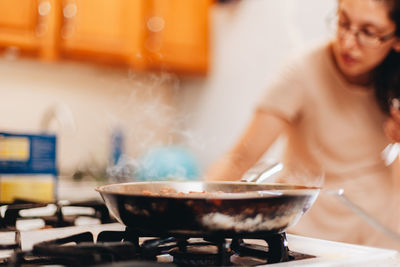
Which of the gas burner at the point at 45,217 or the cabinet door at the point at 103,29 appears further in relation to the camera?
the cabinet door at the point at 103,29

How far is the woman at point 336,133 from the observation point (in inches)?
59.6

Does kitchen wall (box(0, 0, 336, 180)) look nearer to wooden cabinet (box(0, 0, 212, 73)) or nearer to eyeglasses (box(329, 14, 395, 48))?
wooden cabinet (box(0, 0, 212, 73))

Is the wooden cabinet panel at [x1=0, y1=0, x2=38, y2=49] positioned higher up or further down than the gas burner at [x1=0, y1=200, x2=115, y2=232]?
higher up

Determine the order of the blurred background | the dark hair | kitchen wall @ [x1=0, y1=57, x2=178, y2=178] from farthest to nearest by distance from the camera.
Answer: kitchen wall @ [x1=0, y1=57, x2=178, y2=178]
the blurred background
the dark hair

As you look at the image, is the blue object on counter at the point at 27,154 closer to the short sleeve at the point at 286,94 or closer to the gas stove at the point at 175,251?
the gas stove at the point at 175,251

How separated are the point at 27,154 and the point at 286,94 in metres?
0.80

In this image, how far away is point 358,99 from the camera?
1.54m

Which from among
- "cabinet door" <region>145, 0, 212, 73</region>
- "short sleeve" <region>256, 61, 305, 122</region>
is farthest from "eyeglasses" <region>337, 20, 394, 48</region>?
"cabinet door" <region>145, 0, 212, 73</region>

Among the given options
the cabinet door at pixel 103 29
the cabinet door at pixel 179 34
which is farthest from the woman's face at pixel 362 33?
the cabinet door at pixel 179 34

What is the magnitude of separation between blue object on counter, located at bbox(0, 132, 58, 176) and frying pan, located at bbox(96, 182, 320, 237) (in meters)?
0.66

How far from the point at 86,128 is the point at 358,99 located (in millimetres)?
1864

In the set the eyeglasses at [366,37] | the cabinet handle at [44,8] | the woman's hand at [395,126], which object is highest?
the cabinet handle at [44,8]

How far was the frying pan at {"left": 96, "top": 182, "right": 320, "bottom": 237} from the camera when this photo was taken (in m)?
0.66

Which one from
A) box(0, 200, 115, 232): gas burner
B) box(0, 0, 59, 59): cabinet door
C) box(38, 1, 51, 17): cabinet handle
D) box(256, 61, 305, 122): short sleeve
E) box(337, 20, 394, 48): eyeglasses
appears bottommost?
box(0, 200, 115, 232): gas burner
